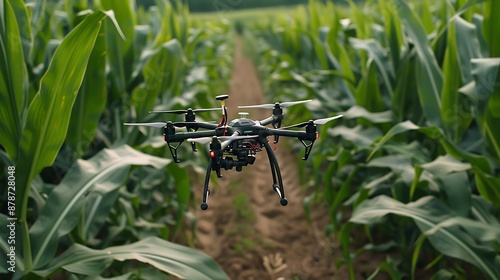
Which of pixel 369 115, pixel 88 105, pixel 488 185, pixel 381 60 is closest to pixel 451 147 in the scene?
pixel 488 185

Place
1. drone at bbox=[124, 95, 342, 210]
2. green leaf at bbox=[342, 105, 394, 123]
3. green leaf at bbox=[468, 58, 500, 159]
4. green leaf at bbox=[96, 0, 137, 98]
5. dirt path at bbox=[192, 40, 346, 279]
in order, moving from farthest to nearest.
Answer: dirt path at bbox=[192, 40, 346, 279]
green leaf at bbox=[96, 0, 137, 98]
green leaf at bbox=[342, 105, 394, 123]
green leaf at bbox=[468, 58, 500, 159]
drone at bbox=[124, 95, 342, 210]

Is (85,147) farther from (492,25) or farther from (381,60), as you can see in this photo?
(492,25)

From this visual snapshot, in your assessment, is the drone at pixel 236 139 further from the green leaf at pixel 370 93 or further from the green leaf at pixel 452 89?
the green leaf at pixel 370 93

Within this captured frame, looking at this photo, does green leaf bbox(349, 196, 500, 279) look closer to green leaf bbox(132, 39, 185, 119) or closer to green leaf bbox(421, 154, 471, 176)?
green leaf bbox(421, 154, 471, 176)

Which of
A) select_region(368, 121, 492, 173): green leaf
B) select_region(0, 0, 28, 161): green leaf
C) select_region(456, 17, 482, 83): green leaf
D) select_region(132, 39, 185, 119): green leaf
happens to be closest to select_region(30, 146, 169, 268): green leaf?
select_region(0, 0, 28, 161): green leaf

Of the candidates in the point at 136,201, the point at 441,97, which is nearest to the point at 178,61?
the point at 136,201

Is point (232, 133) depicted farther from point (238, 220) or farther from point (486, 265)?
point (238, 220)
